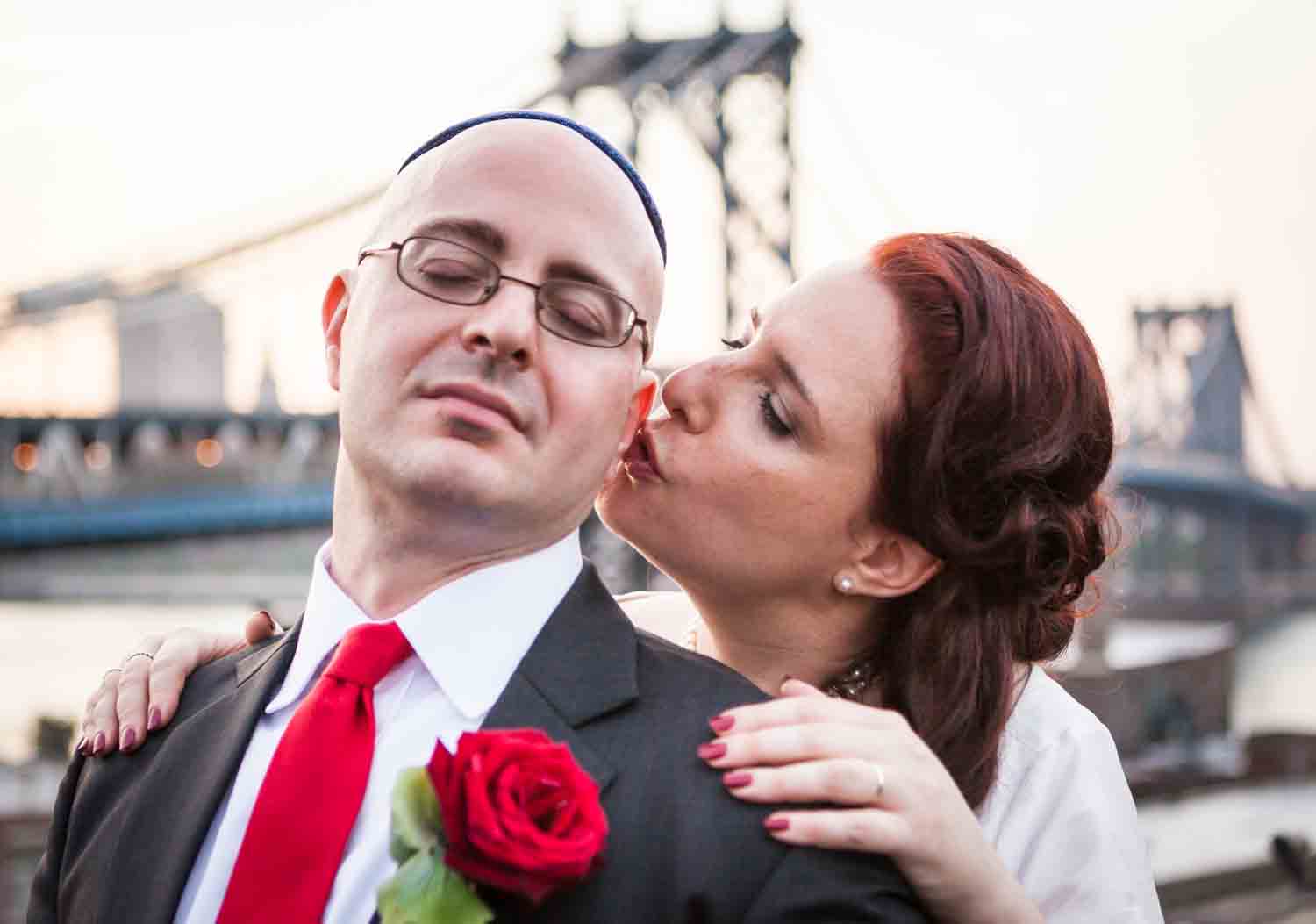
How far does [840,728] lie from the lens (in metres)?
1.75

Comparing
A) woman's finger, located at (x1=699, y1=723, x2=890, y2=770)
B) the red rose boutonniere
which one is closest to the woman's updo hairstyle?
woman's finger, located at (x1=699, y1=723, x2=890, y2=770)

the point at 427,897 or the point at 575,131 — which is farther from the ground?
the point at 575,131

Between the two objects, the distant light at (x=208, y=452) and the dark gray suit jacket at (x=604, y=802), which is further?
the distant light at (x=208, y=452)

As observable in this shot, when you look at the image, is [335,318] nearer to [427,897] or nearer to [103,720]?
[103,720]

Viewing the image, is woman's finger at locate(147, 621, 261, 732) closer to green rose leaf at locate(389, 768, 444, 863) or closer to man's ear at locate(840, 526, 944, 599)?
green rose leaf at locate(389, 768, 444, 863)

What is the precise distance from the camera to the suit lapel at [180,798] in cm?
174

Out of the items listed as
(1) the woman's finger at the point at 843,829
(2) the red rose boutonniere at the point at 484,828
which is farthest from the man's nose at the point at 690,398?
(2) the red rose boutonniere at the point at 484,828

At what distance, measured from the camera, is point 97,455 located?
1991 centimetres

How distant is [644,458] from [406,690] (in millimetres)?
921

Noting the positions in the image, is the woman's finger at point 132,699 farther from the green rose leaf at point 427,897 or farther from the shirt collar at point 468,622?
the green rose leaf at point 427,897

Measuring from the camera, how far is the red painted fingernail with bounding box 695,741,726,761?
1665 millimetres

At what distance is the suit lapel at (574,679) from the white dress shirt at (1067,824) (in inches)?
34.4

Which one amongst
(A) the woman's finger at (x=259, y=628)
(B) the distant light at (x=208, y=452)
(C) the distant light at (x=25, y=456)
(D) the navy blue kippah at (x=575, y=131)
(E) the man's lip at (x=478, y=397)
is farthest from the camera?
(B) the distant light at (x=208, y=452)

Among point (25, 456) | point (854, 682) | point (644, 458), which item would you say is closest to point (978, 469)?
point (854, 682)
